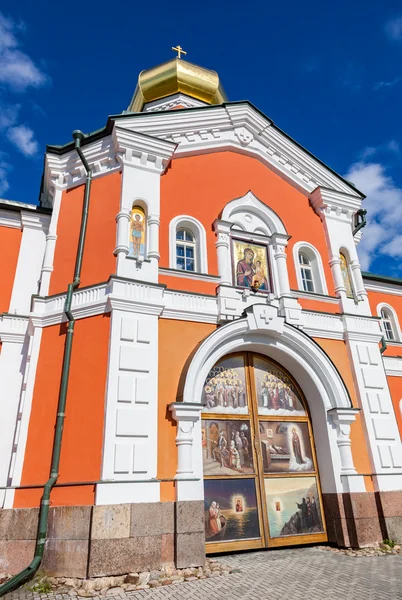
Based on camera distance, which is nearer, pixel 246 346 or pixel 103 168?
pixel 246 346

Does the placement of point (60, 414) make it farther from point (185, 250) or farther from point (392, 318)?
point (392, 318)

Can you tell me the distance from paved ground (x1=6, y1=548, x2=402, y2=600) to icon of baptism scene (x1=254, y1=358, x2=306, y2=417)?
2.35m

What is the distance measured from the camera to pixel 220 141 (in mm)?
9641

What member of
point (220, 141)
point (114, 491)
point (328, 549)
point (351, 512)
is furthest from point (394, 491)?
point (220, 141)

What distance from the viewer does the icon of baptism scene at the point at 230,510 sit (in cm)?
672

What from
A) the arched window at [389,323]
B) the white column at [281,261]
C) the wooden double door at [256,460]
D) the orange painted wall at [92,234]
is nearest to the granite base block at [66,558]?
the wooden double door at [256,460]

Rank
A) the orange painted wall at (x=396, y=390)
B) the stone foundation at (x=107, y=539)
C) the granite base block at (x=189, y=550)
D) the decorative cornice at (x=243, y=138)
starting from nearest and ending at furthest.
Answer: the stone foundation at (x=107, y=539), the granite base block at (x=189, y=550), the decorative cornice at (x=243, y=138), the orange painted wall at (x=396, y=390)

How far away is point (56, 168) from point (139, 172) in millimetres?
1759

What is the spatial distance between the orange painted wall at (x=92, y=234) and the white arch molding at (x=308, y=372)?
224 centimetres

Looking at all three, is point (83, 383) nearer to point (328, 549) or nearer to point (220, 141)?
point (328, 549)

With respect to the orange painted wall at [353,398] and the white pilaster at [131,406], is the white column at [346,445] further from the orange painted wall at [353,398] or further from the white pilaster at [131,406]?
the white pilaster at [131,406]

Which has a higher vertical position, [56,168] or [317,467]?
[56,168]

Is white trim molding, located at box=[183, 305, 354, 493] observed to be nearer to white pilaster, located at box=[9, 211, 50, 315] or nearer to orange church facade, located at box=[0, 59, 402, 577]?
orange church facade, located at box=[0, 59, 402, 577]

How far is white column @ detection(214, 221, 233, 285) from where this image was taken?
8.16 meters
